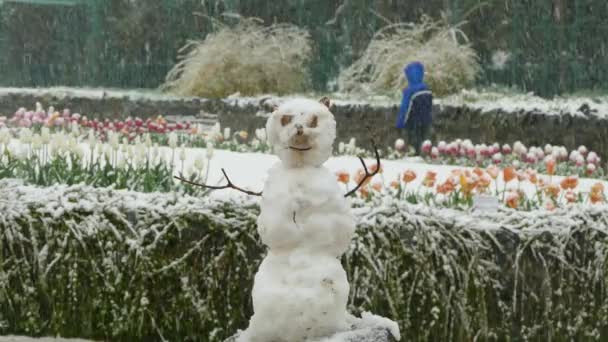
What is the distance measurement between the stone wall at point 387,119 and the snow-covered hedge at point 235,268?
5827mm

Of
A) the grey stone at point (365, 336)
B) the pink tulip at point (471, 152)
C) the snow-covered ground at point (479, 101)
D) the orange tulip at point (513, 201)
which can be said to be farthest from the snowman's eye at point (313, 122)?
the snow-covered ground at point (479, 101)

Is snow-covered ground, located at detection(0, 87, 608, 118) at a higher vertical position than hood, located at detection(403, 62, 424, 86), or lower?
lower

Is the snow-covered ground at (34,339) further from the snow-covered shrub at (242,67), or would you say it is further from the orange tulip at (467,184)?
the snow-covered shrub at (242,67)

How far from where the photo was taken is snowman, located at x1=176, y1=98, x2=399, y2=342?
352cm

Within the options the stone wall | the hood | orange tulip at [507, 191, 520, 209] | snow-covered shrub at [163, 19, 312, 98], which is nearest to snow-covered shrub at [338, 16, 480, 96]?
snow-covered shrub at [163, 19, 312, 98]

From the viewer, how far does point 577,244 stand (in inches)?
203

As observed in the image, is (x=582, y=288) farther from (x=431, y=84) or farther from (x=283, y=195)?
(x=431, y=84)

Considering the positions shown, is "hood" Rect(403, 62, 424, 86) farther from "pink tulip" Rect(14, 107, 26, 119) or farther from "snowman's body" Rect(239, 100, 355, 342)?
"snowman's body" Rect(239, 100, 355, 342)

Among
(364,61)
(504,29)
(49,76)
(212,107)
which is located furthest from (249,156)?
(49,76)

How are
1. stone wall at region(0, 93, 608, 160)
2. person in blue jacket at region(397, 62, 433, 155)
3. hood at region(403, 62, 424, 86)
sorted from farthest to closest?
stone wall at region(0, 93, 608, 160), person in blue jacket at region(397, 62, 433, 155), hood at region(403, 62, 424, 86)

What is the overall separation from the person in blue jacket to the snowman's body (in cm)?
829

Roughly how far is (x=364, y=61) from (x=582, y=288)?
12.9 meters

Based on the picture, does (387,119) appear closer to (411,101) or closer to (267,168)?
(411,101)

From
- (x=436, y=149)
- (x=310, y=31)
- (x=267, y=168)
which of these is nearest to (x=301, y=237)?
(x=267, y=168)
